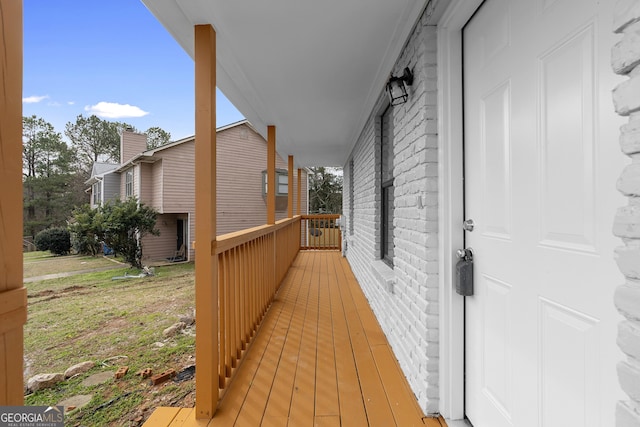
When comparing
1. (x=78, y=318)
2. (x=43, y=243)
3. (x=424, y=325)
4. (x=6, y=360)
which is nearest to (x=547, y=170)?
(x=424, y=325)

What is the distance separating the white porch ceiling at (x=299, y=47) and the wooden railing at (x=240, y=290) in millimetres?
1419

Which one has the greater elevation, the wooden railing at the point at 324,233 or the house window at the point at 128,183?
the house window at the point at 128,183

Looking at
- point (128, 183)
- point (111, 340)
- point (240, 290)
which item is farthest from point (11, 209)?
point (128, 183)

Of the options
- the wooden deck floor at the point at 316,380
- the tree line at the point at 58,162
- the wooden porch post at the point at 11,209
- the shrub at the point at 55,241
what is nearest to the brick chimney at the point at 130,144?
the tree line at the point at 58,162

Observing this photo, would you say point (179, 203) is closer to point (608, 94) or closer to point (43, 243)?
point (43, 243)

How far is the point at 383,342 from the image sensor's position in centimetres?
261

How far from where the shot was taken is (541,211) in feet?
3.43

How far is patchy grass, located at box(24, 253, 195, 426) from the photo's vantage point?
90.0 inches

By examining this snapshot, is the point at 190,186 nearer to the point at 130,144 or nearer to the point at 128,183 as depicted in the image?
the point at 128,183

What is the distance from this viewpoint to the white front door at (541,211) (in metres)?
0.82

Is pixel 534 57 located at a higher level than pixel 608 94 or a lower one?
higher

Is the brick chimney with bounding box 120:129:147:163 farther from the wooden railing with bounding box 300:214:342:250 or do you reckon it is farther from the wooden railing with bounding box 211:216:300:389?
the wooden railing with bounding box 211:216:300:389

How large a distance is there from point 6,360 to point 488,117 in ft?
6.06

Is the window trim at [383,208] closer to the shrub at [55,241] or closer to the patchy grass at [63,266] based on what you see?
the patchy grass at [63,266]
